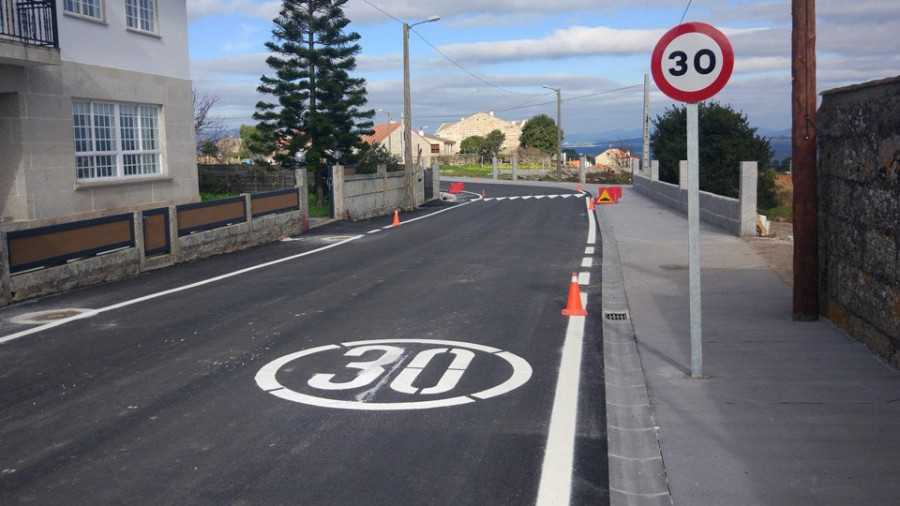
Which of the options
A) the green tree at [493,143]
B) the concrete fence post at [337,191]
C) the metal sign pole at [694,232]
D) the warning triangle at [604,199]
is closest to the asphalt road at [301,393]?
the metal sign pole at [694,232]

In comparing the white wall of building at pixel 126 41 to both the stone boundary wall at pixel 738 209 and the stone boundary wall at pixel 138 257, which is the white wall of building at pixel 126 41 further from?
the stone boundary wall at pixel 738 209

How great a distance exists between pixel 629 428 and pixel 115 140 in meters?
17.1

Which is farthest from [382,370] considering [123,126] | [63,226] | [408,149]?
[408,149]

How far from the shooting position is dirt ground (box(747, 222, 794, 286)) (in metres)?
13.1

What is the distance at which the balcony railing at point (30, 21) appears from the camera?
16.5 meters

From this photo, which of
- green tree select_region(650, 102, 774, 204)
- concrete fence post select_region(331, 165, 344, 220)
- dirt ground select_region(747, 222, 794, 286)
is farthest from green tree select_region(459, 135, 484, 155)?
dirt ground select_region(747, 222, 794, 286)

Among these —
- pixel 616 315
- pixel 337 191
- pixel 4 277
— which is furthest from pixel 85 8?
pixel 616 315

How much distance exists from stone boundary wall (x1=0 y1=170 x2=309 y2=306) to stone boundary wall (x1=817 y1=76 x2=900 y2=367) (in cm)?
1057

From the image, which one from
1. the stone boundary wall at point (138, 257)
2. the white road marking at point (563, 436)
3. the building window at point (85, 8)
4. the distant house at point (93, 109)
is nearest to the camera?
the white road marking at point (563, 436)

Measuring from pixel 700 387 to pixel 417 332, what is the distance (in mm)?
3520

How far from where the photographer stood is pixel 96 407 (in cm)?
669

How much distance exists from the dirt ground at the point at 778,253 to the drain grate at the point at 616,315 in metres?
3.04

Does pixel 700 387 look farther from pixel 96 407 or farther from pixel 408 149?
pixel 408 149

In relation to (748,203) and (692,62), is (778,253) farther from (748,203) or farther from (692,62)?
(692,62)
